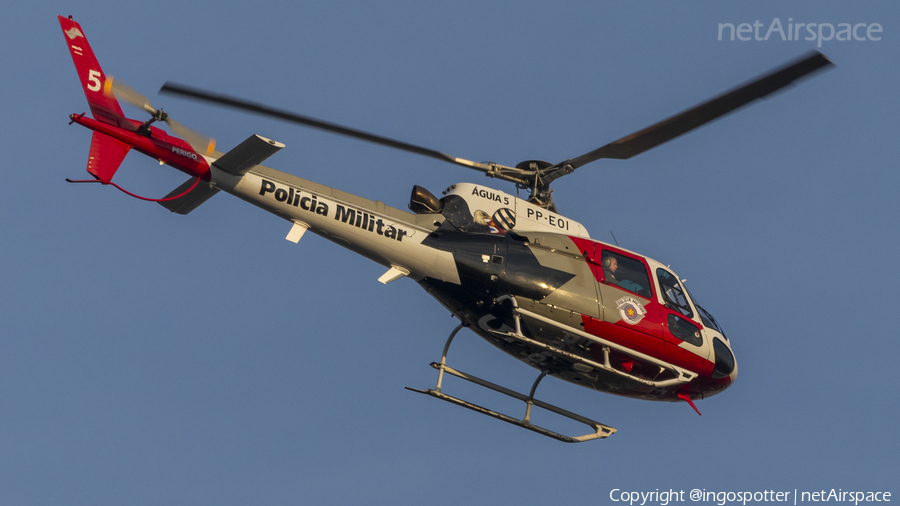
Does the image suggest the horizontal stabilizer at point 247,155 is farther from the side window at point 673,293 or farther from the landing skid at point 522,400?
the side window at point 673,293

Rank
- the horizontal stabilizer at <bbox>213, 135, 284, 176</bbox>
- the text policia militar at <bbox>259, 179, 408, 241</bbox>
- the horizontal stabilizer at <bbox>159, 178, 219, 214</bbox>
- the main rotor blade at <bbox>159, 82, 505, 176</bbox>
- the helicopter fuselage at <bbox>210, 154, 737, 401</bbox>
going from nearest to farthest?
the main rotor blade at <bbox>159, 82, 505, 176</bbox>, the horizontal stabilizer at <bbox>213, 135, 284, 176</bbox>, the text policia militar at <bbox>259, 179, 408, 241</bbox>, the horizontal stabilizer at <bbox>159, 178, 219, 214</bbox>, the helicopter fuselage at <bbox>210, 154, 737, 401</bbox>

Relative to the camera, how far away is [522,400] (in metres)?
15.3

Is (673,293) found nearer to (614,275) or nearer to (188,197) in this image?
(614,275)

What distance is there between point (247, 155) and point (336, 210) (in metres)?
1.50

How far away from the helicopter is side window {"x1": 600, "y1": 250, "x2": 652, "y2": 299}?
0.02m

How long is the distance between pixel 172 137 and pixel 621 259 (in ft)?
23.0

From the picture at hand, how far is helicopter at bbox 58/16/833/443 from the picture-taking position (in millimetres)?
12484

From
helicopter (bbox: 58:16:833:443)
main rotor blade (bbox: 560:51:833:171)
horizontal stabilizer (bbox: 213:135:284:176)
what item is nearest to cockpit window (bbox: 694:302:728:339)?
helicopter (bbox: 58:16:833:443)

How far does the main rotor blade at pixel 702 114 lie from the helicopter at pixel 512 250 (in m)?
0.02

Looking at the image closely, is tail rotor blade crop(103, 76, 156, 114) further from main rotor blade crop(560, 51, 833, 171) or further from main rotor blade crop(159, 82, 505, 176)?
main rotor blade crop(560, 51, 833, 171)

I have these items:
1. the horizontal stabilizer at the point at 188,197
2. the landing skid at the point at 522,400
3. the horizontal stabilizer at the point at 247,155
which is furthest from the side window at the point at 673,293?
the horizontal stabilizer at the point at 188,197

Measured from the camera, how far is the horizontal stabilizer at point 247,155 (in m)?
12.6

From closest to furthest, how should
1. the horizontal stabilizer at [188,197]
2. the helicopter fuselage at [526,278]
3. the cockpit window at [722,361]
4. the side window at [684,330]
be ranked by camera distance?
the horizontal stabilizer at [188,197]
the helicopter fuselage at [526,278]
the side window at [684,330]
the cockpit window at [722,361]

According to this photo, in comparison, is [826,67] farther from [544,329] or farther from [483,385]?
[483,385]
